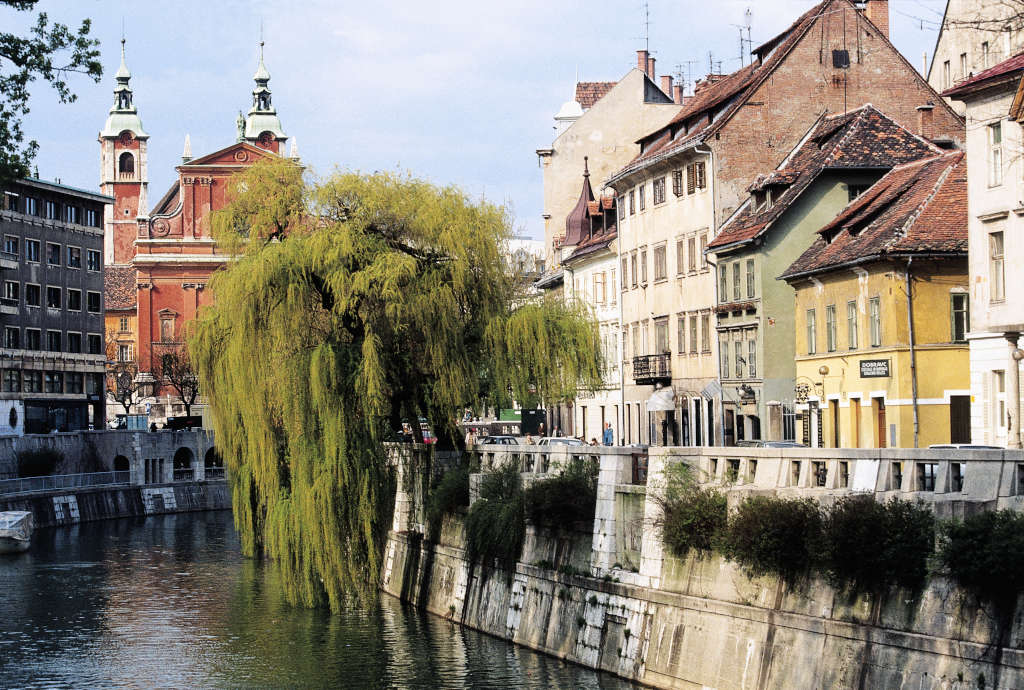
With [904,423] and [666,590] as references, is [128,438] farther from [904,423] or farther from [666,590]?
[666,590]

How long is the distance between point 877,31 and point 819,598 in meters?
42.3

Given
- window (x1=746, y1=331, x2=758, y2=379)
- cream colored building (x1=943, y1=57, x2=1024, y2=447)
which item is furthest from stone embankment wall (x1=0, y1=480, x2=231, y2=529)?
cream colored building (x1=943, y1=57, x2=1024, y2=447)

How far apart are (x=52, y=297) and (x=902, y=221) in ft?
208

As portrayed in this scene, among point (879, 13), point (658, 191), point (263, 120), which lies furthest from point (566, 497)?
point (263, 120)

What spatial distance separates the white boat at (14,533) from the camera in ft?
197

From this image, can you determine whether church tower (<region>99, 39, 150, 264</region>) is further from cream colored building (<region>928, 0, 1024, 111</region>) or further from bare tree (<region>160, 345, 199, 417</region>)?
cream colored building (<region>928, 0, 1024, 111</region>)

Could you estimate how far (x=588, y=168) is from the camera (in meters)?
87.4

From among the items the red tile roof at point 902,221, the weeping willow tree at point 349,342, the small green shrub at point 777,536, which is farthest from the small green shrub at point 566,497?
the red tile roof at point 902,221

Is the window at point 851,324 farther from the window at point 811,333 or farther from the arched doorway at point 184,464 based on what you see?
the arched doorway at point 184,464

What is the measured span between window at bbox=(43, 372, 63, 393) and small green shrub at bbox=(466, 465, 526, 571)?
6621 cm

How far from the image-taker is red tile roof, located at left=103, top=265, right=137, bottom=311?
167625 millimetres

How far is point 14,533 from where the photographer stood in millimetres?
60500

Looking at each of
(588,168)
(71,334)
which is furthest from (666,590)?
(71,334)

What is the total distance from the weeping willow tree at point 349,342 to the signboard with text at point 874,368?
10134 millimetres
